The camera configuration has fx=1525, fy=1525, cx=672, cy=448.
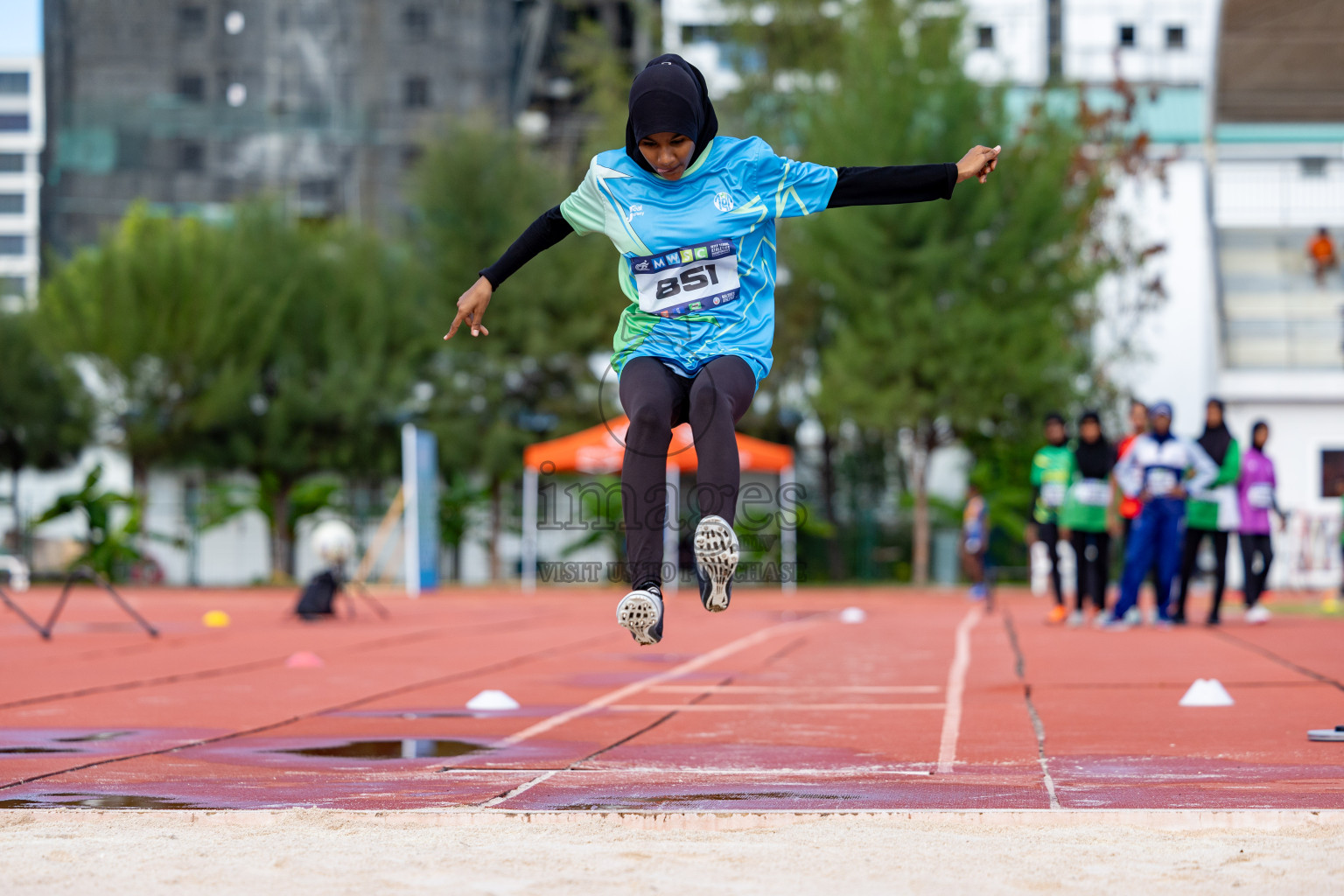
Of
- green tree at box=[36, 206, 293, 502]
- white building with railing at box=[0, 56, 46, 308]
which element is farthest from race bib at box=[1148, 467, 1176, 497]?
white building with railing at box=[0, 56, 46, 308]

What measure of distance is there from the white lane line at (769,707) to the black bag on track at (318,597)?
950 centimetres

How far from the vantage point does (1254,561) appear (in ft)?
47.2

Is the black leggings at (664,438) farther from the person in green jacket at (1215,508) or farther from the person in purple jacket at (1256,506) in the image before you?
the person in purple jacket at (1256,506)

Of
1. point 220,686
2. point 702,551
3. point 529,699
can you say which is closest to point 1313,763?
point 702,551

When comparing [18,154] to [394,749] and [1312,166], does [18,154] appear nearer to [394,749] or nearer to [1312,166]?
[1312,166]

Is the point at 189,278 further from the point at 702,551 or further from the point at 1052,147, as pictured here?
the point at 702,551

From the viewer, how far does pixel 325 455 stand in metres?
30.7

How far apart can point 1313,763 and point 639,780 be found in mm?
2230

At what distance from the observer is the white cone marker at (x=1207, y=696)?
276 inches

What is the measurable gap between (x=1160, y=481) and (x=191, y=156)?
50811 millimetres

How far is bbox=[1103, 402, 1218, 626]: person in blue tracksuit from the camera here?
12867 millimetres

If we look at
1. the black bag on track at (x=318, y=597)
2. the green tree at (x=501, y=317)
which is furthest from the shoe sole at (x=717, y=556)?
the green tree at (x=501, y=317)

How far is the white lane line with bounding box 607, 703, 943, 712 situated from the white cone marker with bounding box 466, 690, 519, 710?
514 mm

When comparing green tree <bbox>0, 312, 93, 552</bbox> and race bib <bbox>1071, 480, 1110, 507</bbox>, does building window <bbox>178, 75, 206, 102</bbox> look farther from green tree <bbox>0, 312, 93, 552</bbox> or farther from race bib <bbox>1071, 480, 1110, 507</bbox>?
race bib <bbox>1071, 480, 1110, 507</bbox>
